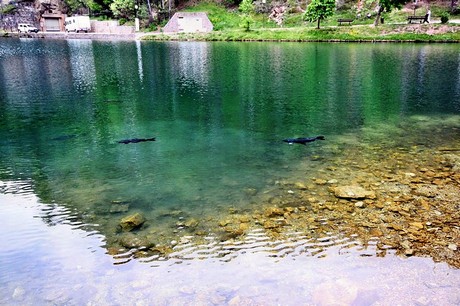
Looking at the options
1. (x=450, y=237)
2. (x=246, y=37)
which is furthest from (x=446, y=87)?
(x=246, y=37)

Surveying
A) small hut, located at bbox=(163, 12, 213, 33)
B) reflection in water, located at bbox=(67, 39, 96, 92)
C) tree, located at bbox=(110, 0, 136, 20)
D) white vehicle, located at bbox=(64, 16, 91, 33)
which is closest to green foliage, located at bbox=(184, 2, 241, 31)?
small hut, located at bbox=(163, 12, 213, 33)

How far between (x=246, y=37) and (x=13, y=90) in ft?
206

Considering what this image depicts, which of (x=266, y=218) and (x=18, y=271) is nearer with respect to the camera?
(x=18, y=271)

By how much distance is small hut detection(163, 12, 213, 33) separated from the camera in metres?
103

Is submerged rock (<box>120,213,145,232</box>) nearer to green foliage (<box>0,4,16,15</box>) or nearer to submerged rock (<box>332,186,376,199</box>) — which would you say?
submerged rock (<box>332,186,376,199</box>)

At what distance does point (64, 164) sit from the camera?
14.7 meters

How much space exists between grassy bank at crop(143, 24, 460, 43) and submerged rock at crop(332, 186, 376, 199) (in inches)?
2711

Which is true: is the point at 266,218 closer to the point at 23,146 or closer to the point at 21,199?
the point at 21,199

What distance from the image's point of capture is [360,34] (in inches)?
2945

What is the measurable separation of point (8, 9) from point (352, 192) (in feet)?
455

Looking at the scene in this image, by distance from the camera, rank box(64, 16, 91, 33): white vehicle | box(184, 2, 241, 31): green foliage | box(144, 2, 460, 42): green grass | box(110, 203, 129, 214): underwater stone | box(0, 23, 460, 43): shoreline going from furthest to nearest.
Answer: box(64, 16, 91, 33): white vehicle → box(184, 2, 241, 31): green foliage → box(144, 2, 460, 42): green grass → box(0, 23, 460, 43): shoreline → box(110, 203, 129, 214): underwater stone

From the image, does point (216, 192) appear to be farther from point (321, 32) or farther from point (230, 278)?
point (321, 32)

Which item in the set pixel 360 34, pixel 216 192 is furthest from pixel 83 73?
pixel 360 34

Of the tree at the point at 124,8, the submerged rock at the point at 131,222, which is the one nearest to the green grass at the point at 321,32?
the tree at the point at 124,8
